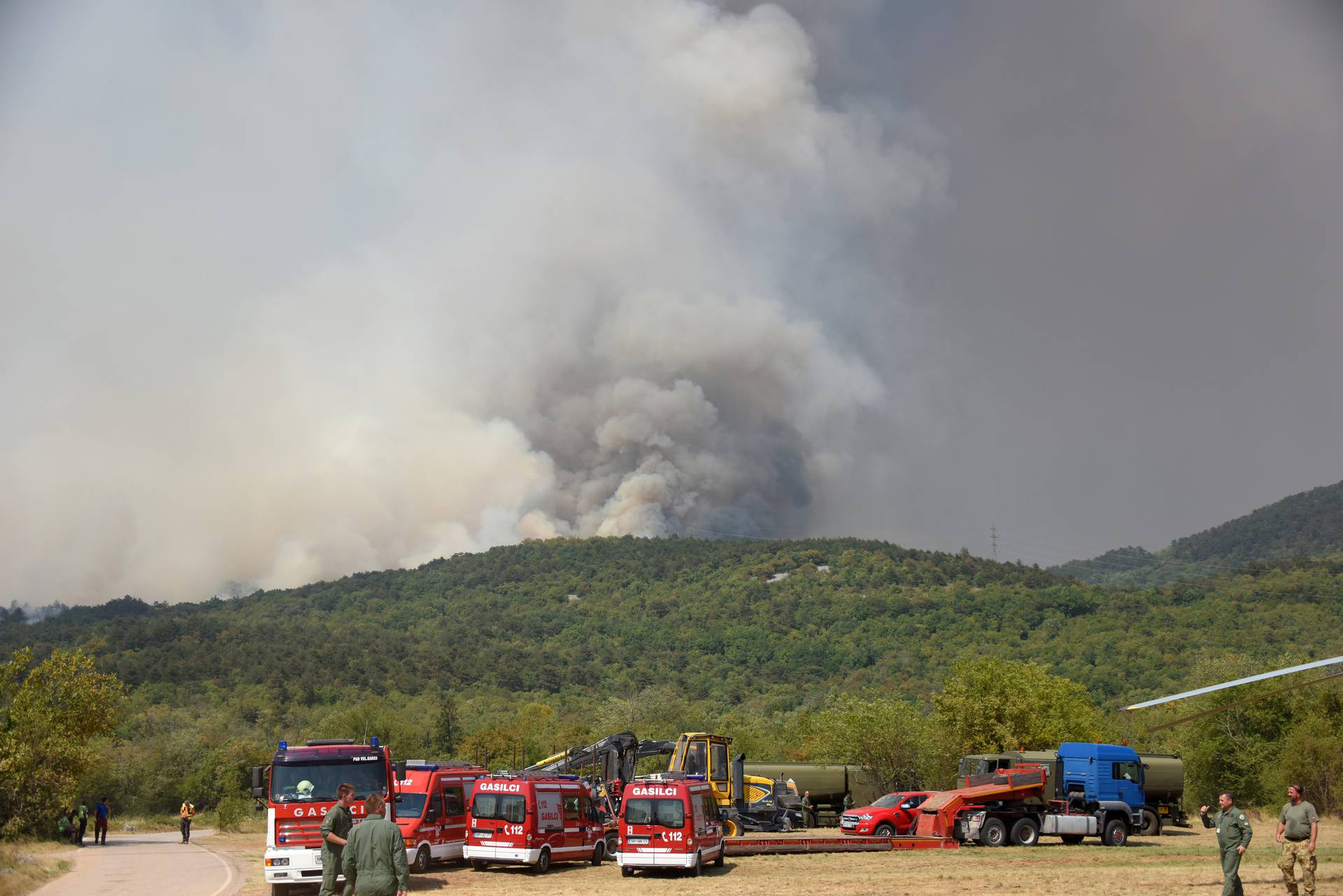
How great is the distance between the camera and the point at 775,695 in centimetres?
13100

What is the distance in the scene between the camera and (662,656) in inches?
6171

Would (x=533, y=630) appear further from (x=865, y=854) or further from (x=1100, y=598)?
(x=865, y=854)

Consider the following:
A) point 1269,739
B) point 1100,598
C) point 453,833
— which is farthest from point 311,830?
point 1100,598

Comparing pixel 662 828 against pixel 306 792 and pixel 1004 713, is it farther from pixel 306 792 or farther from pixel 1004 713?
pixel 1004 713

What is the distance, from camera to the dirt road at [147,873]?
24.3 m

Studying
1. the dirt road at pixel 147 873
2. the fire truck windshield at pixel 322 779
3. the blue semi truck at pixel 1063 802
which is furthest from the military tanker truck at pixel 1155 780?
the dirt road at pixel 147 873

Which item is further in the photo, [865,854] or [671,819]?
[865,854]

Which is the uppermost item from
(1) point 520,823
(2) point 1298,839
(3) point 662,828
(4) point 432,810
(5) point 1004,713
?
(5) point 1004,713

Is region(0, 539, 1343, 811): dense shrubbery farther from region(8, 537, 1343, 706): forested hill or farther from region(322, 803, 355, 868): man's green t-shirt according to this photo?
region(322, 803, 355, 868): man's green t-shirt

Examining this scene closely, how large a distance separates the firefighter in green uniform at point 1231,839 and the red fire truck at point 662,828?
12.3 m

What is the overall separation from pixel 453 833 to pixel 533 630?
15049cm

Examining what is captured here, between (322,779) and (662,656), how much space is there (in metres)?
136

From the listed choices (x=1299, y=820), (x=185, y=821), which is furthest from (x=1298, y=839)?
(x=185, y=821)

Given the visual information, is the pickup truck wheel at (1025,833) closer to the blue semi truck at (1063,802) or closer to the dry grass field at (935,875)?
the blue semi truck at (1063,802)
